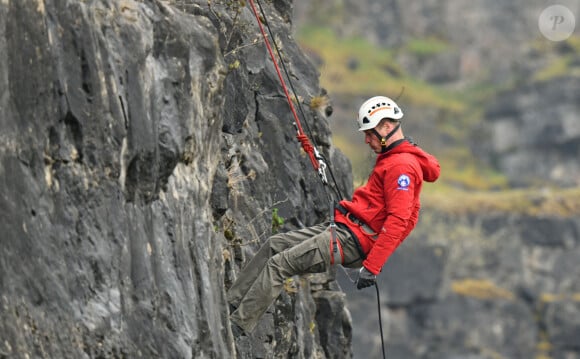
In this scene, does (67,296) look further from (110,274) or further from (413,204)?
(413,204)

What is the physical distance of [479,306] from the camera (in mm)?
109938

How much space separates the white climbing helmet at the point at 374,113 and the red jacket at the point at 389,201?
1.27ft

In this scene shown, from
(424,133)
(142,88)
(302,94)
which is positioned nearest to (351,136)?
(424,133)

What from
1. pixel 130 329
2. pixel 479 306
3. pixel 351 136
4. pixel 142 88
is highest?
pixel 351 136

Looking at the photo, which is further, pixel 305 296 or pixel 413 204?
pixel 305 296

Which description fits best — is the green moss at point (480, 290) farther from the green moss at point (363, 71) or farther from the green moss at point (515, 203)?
the green moss at point (363, 71)

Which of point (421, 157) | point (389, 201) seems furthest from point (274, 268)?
point (421, 157)

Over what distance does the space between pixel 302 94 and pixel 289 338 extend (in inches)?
209

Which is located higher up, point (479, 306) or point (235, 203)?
point (479, 306)

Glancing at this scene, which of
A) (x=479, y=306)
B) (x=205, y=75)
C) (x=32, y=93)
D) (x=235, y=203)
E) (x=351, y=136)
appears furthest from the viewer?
(x=351, y=136)

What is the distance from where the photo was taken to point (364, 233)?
13.3m

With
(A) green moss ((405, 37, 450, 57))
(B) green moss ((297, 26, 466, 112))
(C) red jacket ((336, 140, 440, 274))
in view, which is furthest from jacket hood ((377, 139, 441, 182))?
(A) green moss ((405, 37, 450, 57))

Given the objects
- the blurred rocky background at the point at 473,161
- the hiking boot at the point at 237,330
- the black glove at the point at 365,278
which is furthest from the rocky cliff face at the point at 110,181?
the blurred rocky background at the point at 473,161

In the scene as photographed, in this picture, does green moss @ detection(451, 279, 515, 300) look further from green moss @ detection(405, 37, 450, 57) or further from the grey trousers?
the grey trousers
